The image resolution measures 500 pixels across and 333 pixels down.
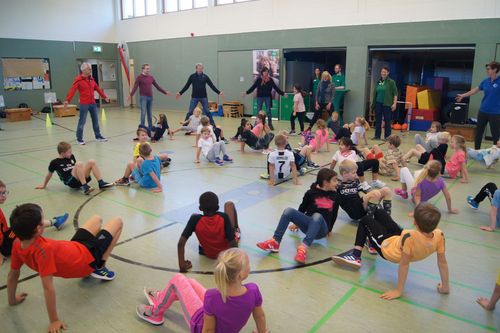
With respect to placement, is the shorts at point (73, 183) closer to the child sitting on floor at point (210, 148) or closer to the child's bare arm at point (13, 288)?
the child sitting on floor at point (210, 148)

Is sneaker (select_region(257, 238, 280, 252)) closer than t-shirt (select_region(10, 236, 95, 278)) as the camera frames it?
No

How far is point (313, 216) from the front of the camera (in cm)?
430

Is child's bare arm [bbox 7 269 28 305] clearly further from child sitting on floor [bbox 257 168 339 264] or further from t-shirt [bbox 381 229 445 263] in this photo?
t-shirt [bbox 381 229 445 263]

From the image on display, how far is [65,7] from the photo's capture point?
63.9 feet

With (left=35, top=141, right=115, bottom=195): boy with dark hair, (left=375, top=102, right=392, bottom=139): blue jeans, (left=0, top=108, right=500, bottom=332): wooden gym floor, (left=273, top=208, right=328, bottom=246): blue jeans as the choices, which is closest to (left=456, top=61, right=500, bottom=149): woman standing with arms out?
(left=0, top=108, right=500, bottom=332): wooden gym floor

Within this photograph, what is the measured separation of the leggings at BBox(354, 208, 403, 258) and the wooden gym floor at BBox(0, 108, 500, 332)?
0.32m

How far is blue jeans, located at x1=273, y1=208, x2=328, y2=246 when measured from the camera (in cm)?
427

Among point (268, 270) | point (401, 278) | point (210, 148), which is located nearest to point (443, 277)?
point (401, 278)

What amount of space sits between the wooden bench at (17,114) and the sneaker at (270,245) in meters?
15.2

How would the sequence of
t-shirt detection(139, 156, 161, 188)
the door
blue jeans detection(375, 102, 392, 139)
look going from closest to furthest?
t-shirt detection(139, 156, 161, 188) → blue jeans detection(375, 102, 392, 139) → the door

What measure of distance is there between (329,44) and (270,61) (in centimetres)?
262

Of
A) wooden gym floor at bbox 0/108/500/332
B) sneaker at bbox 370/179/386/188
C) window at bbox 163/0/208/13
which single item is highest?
window at bbox 163/0/208/13

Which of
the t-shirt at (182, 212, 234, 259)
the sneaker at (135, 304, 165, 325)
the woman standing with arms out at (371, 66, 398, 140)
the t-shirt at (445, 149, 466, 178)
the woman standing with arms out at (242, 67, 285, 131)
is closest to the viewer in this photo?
the sneaker at (135, 304, 165, 325)

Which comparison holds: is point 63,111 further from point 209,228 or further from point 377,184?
point 209,228
